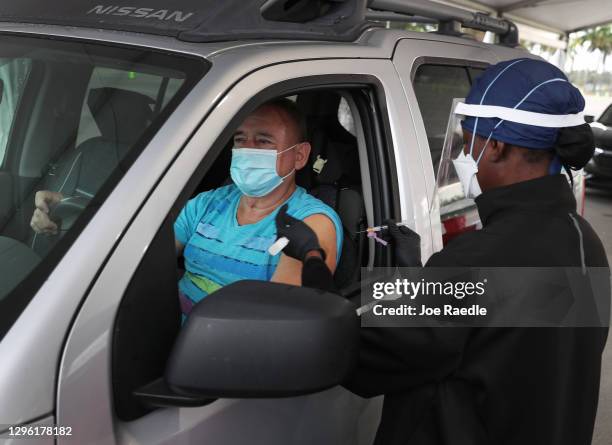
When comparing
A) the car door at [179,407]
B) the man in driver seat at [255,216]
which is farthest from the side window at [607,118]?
the car door at [179,407]

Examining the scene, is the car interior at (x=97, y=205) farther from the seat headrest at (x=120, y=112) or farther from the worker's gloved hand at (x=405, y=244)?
the worker's gloved hand at (x=405, y=244)

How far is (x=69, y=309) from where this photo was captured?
1.20 meters

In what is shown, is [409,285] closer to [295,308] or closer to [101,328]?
[295,308]

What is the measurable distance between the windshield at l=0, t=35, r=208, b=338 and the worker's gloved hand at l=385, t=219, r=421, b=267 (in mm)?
859

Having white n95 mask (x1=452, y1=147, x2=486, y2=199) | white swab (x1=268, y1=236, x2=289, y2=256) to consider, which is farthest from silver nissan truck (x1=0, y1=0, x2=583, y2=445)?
white n95 mask (x1=452, y1=147, x2=486, y2=199)

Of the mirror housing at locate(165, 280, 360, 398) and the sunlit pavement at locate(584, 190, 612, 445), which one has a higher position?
the mirror housing at locate(165, 280, 360, 398)

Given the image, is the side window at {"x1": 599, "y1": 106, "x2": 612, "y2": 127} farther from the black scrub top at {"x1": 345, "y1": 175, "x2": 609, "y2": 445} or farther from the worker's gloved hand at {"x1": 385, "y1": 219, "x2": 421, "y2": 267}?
the black scrub top at {"x1": 345, "y1": 175, "x2": 609, "y2": 445}

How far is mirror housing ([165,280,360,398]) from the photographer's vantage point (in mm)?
1194

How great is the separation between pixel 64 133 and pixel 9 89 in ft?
1.43

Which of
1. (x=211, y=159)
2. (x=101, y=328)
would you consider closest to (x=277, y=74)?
(x=211, y=159)

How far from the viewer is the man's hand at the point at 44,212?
1.45 m

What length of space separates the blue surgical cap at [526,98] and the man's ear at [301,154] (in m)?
0.83

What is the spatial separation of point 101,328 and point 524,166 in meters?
0.96

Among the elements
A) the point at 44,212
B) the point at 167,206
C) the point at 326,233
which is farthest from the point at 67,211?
the point at 326,233
